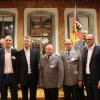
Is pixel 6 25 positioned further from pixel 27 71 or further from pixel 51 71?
pixel 51 71

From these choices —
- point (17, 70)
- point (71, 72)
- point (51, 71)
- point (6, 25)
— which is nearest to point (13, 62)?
point (17, 70)

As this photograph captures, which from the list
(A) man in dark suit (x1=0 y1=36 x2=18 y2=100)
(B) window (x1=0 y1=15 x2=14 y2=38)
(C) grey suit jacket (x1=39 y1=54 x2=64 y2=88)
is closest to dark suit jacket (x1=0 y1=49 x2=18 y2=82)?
(A) man in dark suit (x1=0 y1=36 x2=18 y2=100)

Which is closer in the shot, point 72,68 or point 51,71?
point 51,71

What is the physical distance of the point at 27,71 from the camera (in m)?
5.37

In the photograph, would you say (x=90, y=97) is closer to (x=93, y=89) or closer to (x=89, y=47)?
(x=93, y=89)

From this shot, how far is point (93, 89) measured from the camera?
16.7ft

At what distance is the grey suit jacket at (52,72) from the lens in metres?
5.30

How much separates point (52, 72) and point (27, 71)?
44 cm

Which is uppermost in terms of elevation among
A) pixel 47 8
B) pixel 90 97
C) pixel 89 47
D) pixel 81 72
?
pixel 47 8

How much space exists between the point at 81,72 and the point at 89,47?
46 cm

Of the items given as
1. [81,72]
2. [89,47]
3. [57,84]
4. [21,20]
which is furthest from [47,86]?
[21,20]

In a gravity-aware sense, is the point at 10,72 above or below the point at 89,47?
below

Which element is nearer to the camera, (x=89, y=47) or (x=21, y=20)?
(x=89, y=47)

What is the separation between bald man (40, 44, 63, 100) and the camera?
530 centimetres
